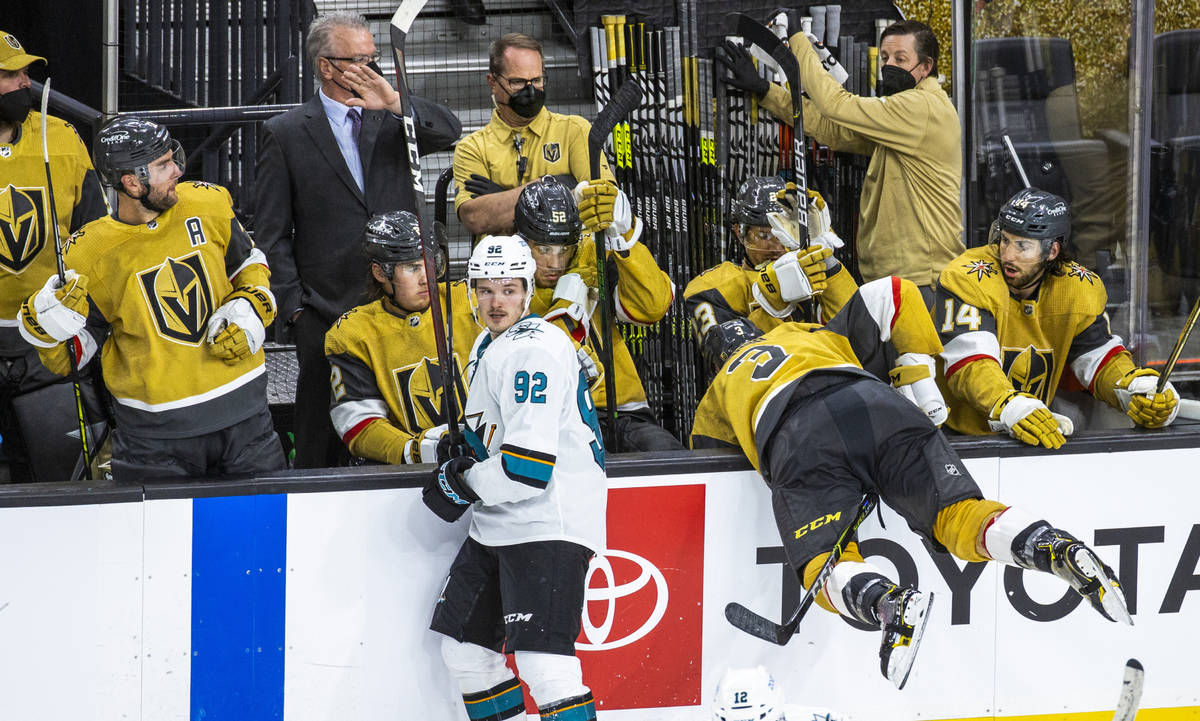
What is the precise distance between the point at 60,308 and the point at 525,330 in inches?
40.9

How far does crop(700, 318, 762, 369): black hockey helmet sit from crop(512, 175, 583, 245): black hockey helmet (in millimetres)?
496

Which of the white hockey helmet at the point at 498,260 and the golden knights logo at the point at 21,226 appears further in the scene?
the golden knights logo at the point at 21,226

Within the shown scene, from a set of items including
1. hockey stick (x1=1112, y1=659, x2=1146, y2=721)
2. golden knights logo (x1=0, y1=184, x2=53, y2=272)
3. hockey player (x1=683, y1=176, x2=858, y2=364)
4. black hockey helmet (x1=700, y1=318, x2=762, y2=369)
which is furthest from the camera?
hockey player (x1=683, y1=176, x2=858, y2=364)

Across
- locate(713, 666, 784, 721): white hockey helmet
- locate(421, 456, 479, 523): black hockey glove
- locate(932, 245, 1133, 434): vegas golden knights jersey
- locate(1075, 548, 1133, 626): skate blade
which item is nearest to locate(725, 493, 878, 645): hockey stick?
locate(1075, 548, 1133, 626): skate blade

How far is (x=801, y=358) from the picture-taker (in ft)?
11.1

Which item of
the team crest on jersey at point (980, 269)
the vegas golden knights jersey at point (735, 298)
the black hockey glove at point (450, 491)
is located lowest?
the black hockey glove at point (450, 491)

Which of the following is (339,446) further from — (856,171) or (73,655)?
(856,171)

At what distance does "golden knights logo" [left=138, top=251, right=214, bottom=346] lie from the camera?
10.5 ft

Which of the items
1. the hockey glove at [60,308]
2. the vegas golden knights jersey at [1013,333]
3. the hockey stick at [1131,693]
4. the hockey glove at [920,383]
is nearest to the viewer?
the hockey stick at [1131,693]

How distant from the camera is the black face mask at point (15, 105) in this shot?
3.90 meters

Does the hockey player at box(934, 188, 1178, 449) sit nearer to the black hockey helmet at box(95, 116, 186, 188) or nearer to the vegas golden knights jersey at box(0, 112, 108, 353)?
the black hockey helmet at box(95, 116, 186, 188)

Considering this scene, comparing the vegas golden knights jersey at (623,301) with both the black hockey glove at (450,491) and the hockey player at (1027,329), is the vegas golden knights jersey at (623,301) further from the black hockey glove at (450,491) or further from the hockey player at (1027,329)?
the black hockey glove at (450,491)

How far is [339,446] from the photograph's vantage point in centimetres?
412

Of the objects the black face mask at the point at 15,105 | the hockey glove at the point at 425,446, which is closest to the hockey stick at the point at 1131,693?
the hockey glove at the point at 425,446
